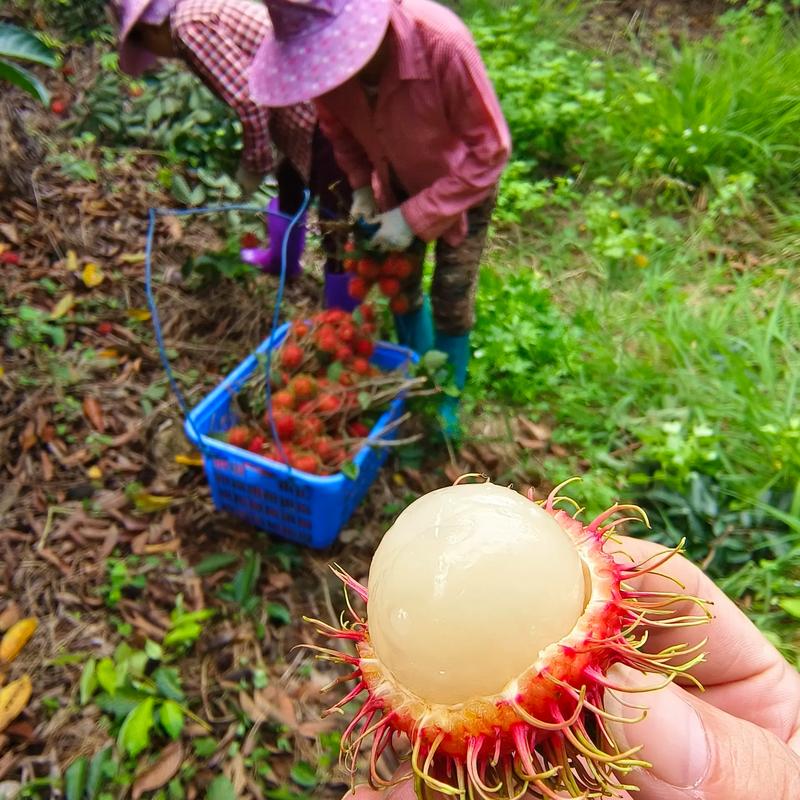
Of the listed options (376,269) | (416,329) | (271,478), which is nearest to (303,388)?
(271,478)

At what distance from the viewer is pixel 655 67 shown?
12.4 feet

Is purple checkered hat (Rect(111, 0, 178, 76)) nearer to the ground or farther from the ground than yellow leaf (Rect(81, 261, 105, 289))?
farther from the ground

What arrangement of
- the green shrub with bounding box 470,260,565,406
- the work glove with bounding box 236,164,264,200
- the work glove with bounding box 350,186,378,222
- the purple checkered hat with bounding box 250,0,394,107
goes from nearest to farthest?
the purple checkered hat with bounding box 250,0,394,107, the work glove with bounding box 350,186,378,222, the green shrub with bounding box 470,260,565,406, the work glove with bounding box 236,164,264,200

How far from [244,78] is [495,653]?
197 cm

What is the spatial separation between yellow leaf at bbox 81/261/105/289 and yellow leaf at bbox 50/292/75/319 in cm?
8

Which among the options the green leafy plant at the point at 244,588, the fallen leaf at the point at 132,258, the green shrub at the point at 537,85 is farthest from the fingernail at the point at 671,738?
the green shrub at the point at 537,85

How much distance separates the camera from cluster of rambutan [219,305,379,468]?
1804 mm

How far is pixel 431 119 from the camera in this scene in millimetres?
1787

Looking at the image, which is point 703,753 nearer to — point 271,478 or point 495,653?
point 495,653

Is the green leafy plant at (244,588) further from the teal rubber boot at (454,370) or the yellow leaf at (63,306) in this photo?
the yellow leaf at (63,306)

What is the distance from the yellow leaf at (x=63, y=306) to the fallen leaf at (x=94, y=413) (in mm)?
381

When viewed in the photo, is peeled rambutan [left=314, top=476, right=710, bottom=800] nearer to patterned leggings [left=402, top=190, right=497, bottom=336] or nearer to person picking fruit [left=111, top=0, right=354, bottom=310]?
patterned leggings [left=402, top=190, right=497, bottom=336]

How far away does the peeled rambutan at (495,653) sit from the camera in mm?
771

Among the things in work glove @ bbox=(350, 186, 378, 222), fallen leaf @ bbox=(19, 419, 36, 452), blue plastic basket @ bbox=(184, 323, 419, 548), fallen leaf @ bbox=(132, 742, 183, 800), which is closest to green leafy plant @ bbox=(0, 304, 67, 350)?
fallen leaf @ bbox=(19, 419, 36, 452)
